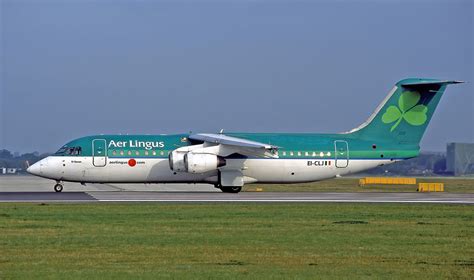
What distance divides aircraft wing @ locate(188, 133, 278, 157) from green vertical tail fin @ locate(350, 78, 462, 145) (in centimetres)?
625

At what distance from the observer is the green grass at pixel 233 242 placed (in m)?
17.5

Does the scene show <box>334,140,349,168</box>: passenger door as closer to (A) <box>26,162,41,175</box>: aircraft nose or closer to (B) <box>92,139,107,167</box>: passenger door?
(B) <box>92,139,107,167</box>: passenger door

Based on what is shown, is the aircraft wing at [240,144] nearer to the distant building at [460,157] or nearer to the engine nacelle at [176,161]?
the engine nacelle at [176,161]

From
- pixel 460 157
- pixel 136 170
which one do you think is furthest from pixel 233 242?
pixel 460 157

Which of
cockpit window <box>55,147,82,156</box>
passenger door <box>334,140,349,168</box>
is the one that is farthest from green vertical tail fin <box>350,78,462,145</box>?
cockpit window <box>55,147,82,156</box>

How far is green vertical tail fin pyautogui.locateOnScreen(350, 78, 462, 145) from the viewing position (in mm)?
51281

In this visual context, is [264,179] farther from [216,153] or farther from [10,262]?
[10,262]

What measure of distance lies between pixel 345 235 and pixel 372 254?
4002mm

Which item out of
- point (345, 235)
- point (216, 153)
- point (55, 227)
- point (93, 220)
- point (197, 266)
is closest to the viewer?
point (197, 266)

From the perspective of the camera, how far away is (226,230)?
25.2m

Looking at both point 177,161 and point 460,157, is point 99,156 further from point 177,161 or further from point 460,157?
point 460,157

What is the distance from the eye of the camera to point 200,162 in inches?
1843

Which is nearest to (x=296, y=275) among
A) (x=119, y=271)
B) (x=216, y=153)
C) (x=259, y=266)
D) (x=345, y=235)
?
(x=259, y=266)

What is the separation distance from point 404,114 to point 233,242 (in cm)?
3120
